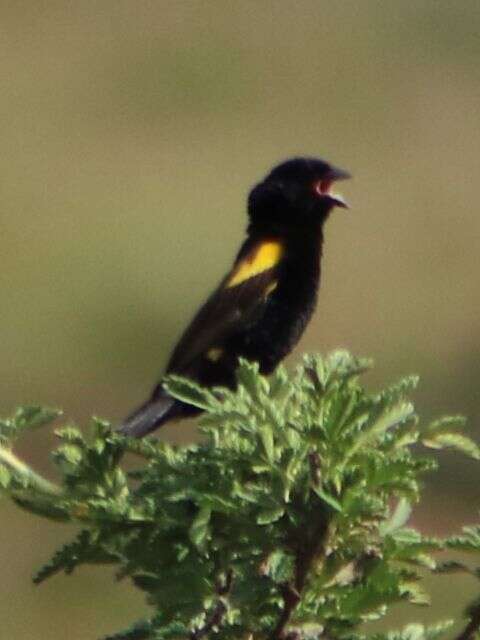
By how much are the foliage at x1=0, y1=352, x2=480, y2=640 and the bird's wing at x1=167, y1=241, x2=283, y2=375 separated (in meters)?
2.32

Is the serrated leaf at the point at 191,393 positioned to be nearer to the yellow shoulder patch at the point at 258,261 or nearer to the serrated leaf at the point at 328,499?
the serrated leaf at the point at 328,499

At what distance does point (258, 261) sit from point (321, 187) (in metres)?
0.25

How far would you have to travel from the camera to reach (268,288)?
4988 mm

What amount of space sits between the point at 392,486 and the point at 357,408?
0.30 feet

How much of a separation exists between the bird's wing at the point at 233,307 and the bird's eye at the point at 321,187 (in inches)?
7.2

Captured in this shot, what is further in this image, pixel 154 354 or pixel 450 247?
pixel 450 247

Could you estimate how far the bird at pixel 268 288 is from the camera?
15.8 feet

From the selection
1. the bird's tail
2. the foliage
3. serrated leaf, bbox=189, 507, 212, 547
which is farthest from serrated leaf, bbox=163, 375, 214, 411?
the bird's tail

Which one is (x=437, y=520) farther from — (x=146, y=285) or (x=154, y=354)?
(x=146, y=285)

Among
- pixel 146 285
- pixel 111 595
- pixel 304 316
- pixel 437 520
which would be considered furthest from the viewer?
pixel 146 285

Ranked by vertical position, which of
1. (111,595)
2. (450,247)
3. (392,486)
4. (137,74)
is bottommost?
(392,486)

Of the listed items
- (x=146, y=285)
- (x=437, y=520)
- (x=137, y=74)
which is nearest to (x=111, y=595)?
(x=437, y=520)

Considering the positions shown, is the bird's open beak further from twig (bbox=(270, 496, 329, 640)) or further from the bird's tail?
twig (bbox=(270, 496, 329, 640))

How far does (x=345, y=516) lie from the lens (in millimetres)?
2297
